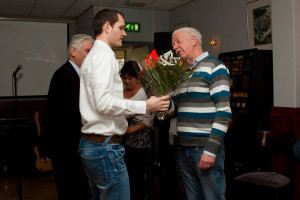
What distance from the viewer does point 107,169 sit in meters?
1.61

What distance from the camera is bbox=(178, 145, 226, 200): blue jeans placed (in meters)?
1.98

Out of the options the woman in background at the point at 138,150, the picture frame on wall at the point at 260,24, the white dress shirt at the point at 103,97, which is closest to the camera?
the white dress shirt at the point at 103,97

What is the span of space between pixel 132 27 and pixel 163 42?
58.3 inches

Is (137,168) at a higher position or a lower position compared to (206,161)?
lower

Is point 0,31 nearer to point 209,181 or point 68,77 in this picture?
point 68,77

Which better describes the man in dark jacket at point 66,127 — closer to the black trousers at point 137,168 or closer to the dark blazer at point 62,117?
the dark blazer at point 62,117

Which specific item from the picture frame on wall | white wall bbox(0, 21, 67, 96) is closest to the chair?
the picture frame on wall

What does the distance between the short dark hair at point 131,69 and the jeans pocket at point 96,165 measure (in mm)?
1205

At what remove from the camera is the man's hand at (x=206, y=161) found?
1.90 m

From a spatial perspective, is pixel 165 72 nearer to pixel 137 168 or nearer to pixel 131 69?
pixel 131 69

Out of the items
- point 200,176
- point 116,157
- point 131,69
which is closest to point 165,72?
point 116,157

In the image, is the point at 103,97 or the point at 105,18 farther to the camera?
the point at 105,18

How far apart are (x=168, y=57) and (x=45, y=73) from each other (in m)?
5.31

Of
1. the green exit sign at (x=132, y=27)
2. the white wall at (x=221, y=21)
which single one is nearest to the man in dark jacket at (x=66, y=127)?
the white wall at (x=221, y=21)
